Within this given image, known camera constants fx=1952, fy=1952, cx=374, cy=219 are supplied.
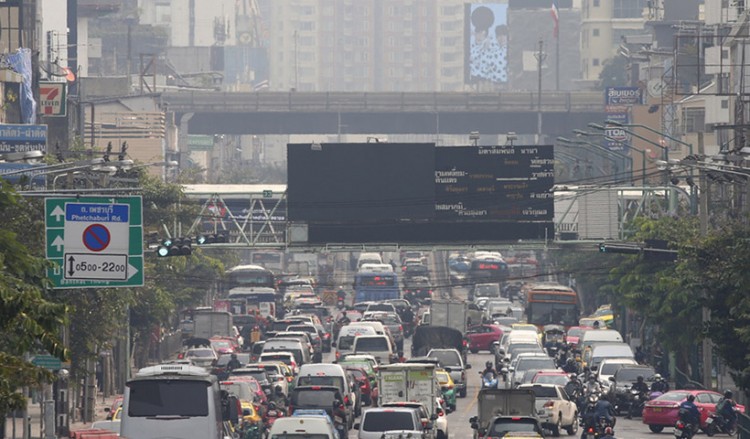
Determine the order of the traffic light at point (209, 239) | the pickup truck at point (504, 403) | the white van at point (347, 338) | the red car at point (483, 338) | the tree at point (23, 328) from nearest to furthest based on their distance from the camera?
the tree at point (23, 328), the pickup truck at point (504, 403), the traffic light at point (209, 239), the white van at point (347, 338), the red car at point (483, 338)

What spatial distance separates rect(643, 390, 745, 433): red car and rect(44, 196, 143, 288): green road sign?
18.0 m

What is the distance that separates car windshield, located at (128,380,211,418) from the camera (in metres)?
35.3

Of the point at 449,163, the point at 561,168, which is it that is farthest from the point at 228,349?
the point at 561,168

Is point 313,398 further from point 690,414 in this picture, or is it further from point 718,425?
point 718,425

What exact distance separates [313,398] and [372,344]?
72.2 ft

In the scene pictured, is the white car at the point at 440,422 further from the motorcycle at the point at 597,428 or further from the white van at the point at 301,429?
the white van at the point at 301,429

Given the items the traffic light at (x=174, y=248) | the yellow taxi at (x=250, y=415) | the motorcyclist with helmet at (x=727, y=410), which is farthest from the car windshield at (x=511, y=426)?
the traffic light at (x=174, y=248)

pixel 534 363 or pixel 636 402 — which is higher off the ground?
pixel 534 363

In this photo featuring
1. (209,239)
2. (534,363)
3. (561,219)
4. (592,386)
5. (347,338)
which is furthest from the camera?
(347,338)

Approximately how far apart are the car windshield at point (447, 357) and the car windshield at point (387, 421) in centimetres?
2330

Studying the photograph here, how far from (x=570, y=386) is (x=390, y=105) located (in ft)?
407

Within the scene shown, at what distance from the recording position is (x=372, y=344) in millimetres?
70375

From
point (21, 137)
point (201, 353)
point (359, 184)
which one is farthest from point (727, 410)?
point (201, 353)

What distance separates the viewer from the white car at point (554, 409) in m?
50.7
